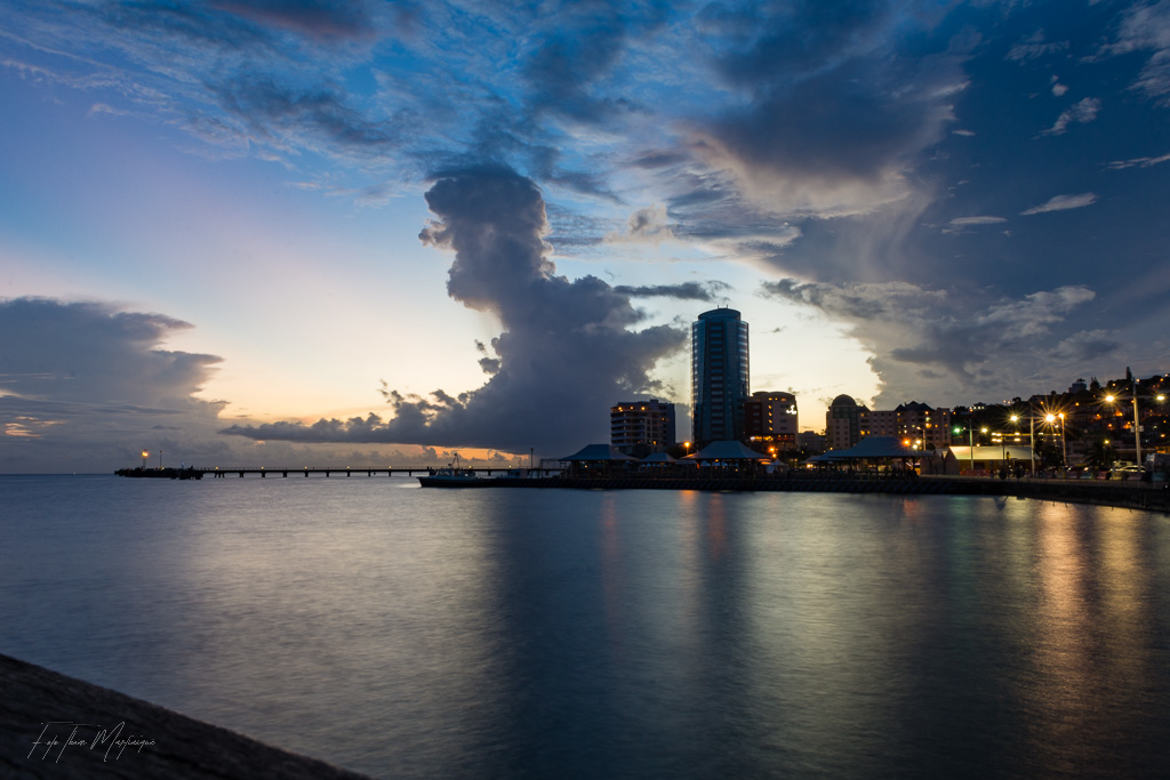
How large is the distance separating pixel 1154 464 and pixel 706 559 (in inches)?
2572

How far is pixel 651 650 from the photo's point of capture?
17453 millimetres

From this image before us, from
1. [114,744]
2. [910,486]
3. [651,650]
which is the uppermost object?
[114,744]

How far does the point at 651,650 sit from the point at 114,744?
48.2 feet

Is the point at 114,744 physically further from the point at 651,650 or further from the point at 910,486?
the point at 910,486

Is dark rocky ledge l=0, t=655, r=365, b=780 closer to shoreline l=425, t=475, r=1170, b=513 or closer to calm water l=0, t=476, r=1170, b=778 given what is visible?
calm water l=0, t=476, r=1170, b=778

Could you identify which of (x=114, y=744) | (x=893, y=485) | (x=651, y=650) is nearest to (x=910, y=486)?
(x=893, y=485)

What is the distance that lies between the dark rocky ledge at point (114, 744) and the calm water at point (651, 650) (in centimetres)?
702

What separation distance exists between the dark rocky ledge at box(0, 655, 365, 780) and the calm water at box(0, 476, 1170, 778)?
7.02 m

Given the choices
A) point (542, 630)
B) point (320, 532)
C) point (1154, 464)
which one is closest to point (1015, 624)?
point (542, 630)

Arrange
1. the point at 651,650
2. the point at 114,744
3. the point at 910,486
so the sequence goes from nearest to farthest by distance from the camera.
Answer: the point at 114,744
the point at 651,650
the point at 910,486

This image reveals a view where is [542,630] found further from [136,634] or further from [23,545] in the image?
[23,545]

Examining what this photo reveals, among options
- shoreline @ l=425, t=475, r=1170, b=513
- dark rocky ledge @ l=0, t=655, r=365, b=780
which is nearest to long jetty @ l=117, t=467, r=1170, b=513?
shoreline @ l=425, t=475, r=1170, b=513

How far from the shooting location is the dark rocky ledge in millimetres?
3605

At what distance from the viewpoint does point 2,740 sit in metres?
3.79
